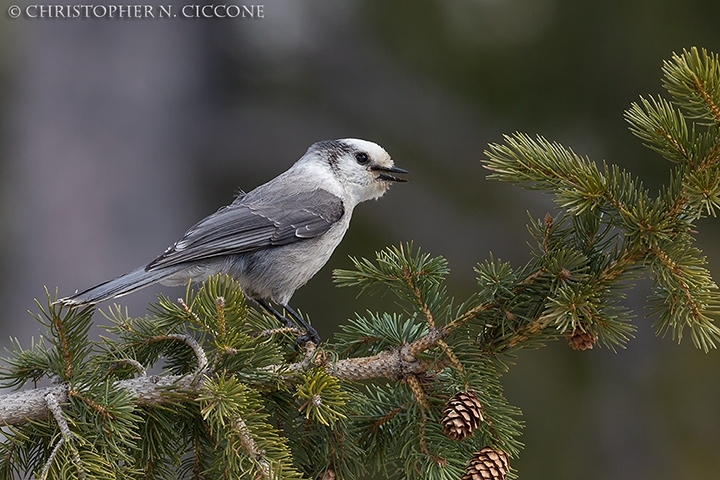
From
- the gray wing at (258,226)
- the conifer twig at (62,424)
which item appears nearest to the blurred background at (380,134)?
the gray wing at (258,226)

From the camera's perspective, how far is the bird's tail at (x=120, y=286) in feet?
7.55

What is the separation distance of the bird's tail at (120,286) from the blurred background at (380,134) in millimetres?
2069

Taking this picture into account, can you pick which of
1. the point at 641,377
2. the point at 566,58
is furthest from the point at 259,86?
the point at 641,377

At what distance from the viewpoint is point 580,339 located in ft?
6.15

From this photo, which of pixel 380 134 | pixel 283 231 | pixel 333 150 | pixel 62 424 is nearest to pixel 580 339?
pixel 62 424

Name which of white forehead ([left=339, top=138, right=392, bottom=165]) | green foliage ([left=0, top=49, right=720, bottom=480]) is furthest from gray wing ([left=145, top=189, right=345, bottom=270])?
green foliage ([left=0, top=49, right=720, bottom=480])

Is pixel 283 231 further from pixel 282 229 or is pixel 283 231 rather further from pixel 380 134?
pixel 380 134

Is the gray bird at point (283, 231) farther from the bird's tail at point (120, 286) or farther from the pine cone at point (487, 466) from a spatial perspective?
the pine cone at point (487, 466)

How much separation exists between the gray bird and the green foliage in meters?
0.68

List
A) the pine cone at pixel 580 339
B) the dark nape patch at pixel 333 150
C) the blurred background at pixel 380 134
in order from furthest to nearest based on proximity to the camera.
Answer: the blurred background at pixel 380 134 → the dark nape patch at pixel 333 150 → the pine cone at pixel 580 339

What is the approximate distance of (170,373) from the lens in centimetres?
212

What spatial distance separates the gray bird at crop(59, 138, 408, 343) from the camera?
308 centimetres

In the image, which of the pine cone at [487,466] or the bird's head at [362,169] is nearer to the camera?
the pine cone at [487,466]

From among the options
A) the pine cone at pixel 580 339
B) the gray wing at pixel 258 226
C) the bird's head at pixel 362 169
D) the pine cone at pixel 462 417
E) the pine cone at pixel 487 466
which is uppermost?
the bird's head at pixel 362 169
